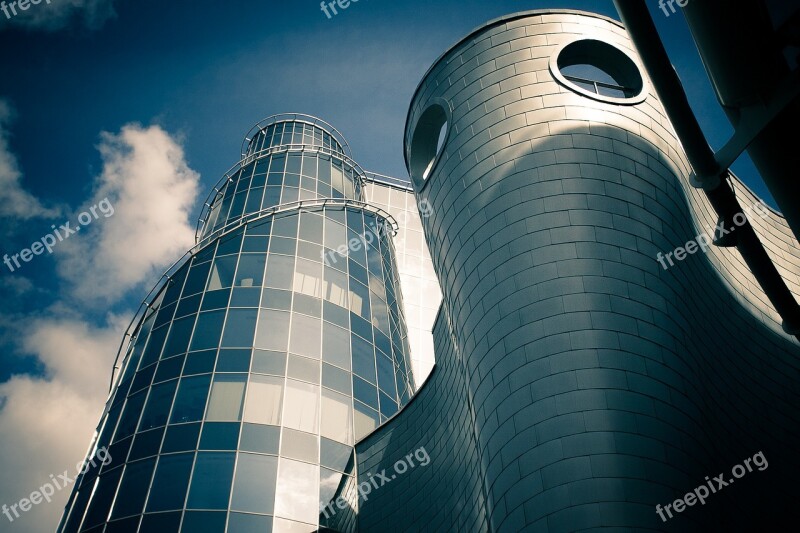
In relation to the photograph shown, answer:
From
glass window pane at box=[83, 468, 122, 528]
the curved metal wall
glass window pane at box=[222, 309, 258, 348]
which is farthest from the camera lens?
glass window pane at box=[222, 309, 258, 348]

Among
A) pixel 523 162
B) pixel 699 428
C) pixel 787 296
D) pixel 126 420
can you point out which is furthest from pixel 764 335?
pixel 126 420

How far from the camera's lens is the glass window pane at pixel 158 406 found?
73.8 feet

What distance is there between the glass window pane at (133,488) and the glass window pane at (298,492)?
3.75 m

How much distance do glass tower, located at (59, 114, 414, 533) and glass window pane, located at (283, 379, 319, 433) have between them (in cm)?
4

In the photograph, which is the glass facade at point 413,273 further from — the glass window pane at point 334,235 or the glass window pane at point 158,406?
the glass window pane at point 158,406

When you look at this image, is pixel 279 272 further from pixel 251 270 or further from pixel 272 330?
pixel 272 330

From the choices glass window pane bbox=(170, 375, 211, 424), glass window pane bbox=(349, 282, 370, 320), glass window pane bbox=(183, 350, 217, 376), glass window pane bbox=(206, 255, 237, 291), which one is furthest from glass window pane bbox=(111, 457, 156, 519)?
glass window pane bbox=(349, 282, 370, 320)

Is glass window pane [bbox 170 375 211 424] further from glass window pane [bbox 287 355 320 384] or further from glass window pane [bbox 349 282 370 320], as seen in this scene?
glass window pane [bbox 349 282 370 320]

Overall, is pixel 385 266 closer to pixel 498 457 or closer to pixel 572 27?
pixel 572 27

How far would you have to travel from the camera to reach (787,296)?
14.7 m

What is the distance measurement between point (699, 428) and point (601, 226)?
4.69m

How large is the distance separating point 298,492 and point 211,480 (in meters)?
2.52

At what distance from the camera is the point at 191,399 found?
22688 millimetres

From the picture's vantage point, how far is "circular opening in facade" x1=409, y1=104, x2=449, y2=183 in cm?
2192
